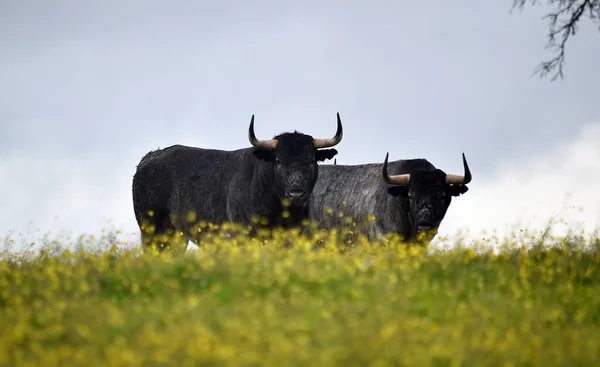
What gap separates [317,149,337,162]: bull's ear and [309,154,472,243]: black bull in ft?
3.45

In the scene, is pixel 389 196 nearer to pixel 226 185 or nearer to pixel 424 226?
pixel 424 226

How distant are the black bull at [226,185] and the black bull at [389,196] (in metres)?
1.06

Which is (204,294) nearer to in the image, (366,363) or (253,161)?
(366,363)

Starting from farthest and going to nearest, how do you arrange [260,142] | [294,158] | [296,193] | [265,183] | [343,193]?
[343,193], [260,142], [265,183], [294,158], [296,193]

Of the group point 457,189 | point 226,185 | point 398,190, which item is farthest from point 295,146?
point 457,189

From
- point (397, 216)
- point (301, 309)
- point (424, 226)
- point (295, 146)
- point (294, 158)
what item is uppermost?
point (295, 146)

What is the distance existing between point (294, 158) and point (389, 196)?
3113 mm

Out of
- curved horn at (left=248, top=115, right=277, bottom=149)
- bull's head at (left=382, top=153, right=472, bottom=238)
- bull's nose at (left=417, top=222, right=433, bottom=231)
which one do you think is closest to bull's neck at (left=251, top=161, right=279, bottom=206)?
curved horn at (left=248, top=115, right=277, bottom=149)

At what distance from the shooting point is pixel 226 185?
642 inches

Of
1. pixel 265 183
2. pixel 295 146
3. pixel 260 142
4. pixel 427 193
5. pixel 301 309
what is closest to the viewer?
pixel 301 309

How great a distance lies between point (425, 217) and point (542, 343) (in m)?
7.25

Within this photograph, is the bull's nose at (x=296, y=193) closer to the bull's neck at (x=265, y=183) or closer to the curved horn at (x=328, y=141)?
the bull's neck at (x=265, y=183)

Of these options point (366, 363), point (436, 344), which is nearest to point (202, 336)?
point (366, 363)

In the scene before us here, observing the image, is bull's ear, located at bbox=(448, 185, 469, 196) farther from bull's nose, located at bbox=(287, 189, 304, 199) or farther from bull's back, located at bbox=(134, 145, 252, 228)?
bull's back, located at bbox=(134, 145, 252, 228)
